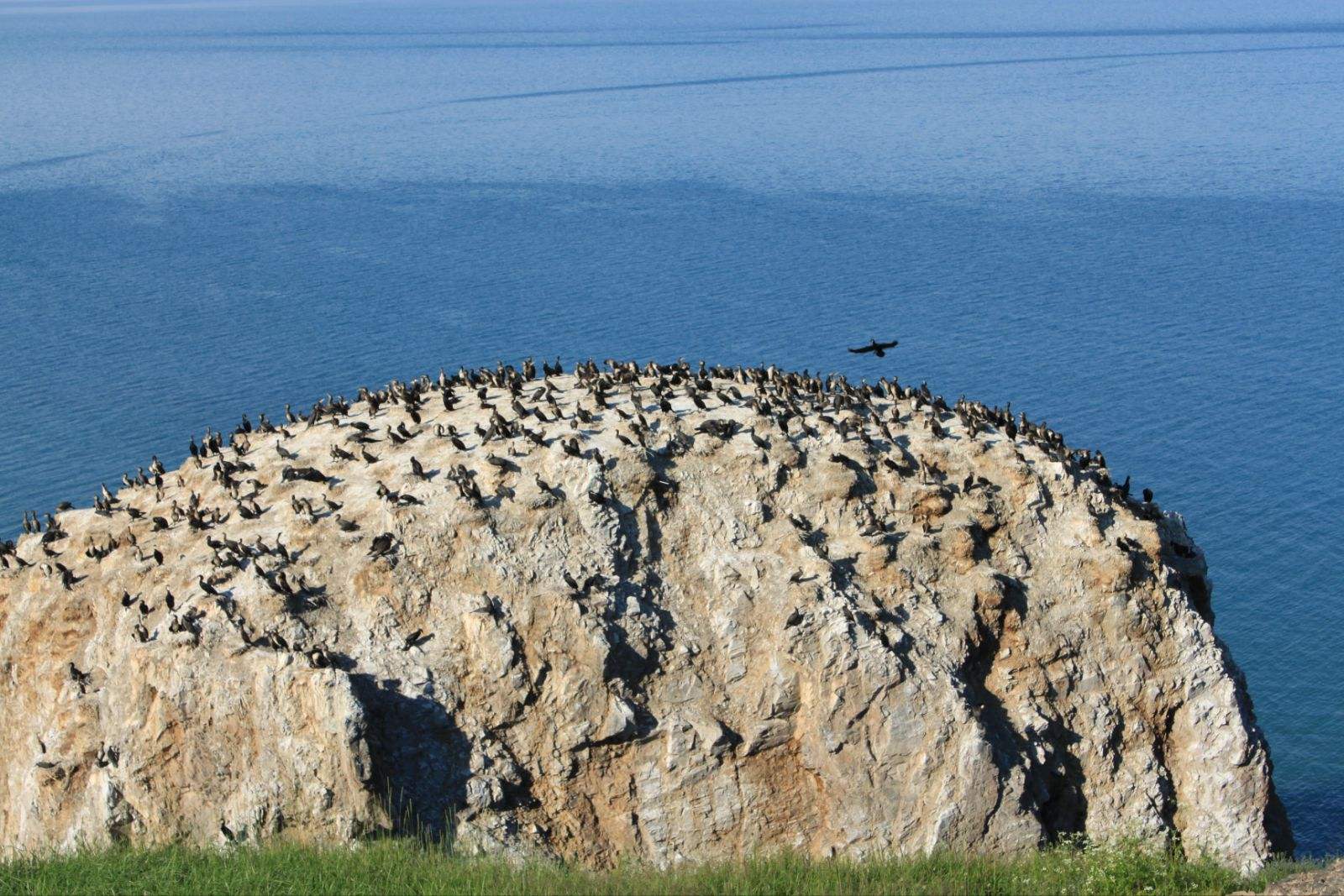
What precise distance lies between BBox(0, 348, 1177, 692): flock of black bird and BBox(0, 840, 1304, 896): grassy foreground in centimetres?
537

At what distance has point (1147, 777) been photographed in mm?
36969

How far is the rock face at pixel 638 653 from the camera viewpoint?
34.4 meters

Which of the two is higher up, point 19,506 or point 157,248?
point 157,248

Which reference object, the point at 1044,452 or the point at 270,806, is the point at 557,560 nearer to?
the point at 270,806

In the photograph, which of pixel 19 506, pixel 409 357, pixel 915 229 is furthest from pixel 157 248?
pixel 915 229

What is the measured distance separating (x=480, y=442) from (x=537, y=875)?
514 inches

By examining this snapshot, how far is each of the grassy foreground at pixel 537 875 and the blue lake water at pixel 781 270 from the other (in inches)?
757

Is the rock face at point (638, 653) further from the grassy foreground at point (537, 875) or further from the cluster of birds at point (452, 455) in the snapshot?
the grassy foreground at point (537, 875)

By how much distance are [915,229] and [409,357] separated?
148ft

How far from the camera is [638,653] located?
35844 millimetres

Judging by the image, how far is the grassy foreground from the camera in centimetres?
2911

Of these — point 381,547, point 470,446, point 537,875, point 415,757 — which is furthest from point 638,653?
point 470,446

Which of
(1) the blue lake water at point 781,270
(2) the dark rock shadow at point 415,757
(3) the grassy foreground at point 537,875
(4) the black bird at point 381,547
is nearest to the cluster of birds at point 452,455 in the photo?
→ (4) the black bird at point 381,547

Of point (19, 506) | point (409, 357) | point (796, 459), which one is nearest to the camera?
point (796, 459)
